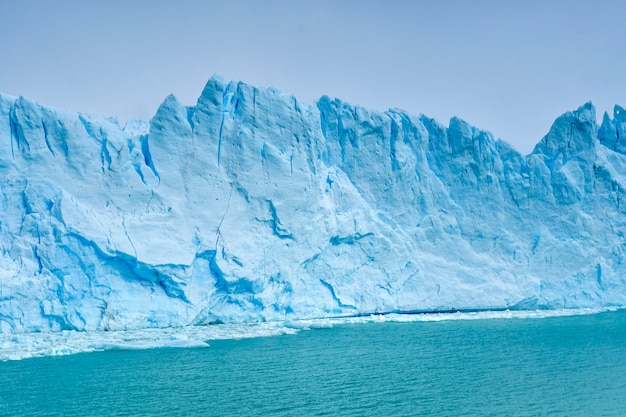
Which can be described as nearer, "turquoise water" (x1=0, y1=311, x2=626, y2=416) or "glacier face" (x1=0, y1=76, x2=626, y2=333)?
"turquoise water" (x1=0, y1=311, x2=626, y2=416)

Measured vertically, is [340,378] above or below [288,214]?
below

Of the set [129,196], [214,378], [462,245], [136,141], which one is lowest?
[214,378]

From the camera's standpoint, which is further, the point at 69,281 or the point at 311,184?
the point at 311,184

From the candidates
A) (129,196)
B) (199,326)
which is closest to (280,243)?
(199,326)

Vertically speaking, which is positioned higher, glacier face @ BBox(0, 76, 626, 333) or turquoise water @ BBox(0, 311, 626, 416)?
glacier face @ BBox(0, 76, 626, 333)

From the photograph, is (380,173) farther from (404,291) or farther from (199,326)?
(199,326)
